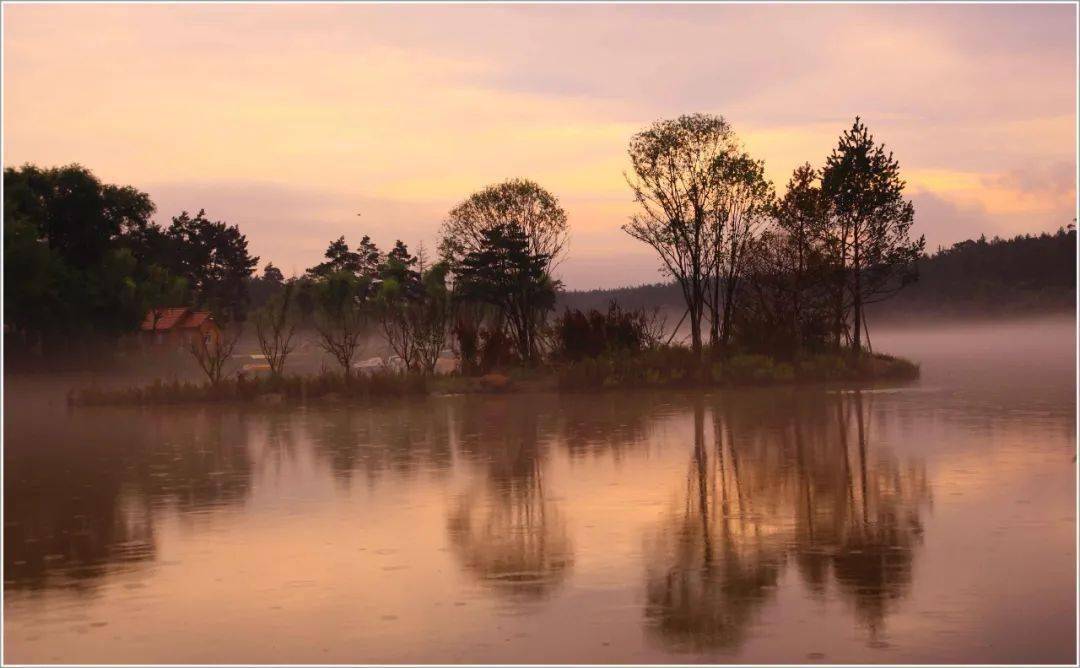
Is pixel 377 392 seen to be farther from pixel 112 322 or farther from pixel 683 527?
pixel 112 322

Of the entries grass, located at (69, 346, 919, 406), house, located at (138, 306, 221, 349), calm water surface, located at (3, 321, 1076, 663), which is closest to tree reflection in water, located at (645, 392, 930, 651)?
calm water surface, located at (3, 321, 1076, 663)

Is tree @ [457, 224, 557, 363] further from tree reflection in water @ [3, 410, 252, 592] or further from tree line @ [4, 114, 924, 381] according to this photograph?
tree reflection in water @ [3, 410, 252, 592]

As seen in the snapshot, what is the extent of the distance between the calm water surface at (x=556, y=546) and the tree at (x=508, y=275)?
26.4 metres

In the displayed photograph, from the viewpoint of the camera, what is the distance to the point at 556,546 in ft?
39.4

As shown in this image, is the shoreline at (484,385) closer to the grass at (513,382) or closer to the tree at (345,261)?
the grass at (513,382)

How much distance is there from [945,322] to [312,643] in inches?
6569

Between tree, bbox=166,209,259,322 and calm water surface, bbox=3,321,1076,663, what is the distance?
8460 centimetres

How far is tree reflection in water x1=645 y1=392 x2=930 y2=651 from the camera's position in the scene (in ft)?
30.4

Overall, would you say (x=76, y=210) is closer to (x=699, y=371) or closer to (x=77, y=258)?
(x=77, y=258)

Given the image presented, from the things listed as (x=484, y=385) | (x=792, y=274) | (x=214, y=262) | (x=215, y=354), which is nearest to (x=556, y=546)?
(x=484, y=385)

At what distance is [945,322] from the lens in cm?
16562

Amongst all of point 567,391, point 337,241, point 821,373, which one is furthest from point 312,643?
point 337,241

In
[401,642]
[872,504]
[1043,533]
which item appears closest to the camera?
[401,642]

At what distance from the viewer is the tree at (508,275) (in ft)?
165
